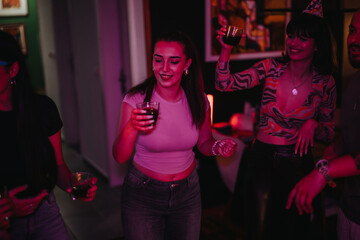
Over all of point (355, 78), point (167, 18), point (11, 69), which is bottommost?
point (355, 78)

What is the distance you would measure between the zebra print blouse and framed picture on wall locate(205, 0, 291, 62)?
183 centimetres

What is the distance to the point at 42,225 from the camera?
1.58m

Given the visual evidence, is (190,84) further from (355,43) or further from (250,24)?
(250,24)

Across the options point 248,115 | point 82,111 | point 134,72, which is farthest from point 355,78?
point 82,111

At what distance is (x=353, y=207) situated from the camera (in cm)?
167

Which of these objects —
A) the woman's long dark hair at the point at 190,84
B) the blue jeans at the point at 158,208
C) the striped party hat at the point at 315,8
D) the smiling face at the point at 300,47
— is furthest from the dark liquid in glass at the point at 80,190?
the striped party hat at the point at 315,8

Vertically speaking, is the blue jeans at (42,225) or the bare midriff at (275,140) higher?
the bare midriff at (275,140)

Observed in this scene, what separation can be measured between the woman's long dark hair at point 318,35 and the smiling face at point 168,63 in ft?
2.42

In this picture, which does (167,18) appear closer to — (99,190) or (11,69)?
(99,190)

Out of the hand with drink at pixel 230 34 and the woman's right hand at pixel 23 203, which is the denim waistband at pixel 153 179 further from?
the hand with drink at pixel 230 34

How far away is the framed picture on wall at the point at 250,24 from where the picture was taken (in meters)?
3.93

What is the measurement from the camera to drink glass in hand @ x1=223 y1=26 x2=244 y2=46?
1.99 meters

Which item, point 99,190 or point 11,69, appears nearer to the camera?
point 11,69

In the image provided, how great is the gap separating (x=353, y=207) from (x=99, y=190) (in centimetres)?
320
